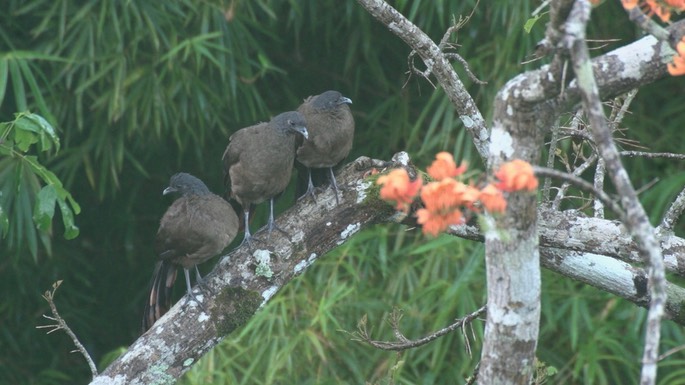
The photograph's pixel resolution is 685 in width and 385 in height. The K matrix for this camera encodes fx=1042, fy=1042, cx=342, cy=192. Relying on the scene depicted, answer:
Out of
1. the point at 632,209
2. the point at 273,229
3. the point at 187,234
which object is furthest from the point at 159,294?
the point at 632,209

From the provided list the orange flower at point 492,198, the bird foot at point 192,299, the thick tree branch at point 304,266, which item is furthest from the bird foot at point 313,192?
the orange flower at point 492,198

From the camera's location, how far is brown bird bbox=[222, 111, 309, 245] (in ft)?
10.7

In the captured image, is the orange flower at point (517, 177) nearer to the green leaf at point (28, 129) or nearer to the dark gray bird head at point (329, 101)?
the green leaf at point (28, 129)

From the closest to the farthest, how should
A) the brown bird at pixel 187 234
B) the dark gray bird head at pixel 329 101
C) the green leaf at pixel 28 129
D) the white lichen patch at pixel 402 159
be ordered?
the green leaf at pixel 28 129 → the white lichen patch at pixel 402 159 → the brown bird at pixel 187 234 → the dark gray bird head at pixel 329 101

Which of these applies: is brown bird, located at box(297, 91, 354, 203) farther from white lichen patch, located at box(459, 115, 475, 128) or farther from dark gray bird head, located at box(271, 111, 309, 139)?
white lichen patch, located at box(459, 115, 475, 128)

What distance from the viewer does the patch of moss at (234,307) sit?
2672 mm

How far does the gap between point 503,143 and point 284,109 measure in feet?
9.42

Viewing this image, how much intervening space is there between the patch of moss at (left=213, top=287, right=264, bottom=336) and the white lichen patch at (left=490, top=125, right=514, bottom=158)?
3.62 ft

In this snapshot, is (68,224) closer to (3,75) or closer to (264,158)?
(264,158)

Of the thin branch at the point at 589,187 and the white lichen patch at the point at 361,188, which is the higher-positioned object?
the thin branch at the point at 589,187

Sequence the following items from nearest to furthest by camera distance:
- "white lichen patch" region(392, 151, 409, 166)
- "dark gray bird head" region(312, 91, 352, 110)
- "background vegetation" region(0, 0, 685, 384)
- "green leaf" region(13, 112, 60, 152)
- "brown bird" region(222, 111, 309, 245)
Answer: "green leaf" region(13, 112, 60, 152) → "white lichen patch" region(392, 151, 409, 166) → "brown bird" region(222, 111, 309, 245) → "dark gray bird head" region(312, 91, 352, 110) → "background vegetation" region(0, 0, 685, 384)

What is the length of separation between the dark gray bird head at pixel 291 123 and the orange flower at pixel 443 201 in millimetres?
1775

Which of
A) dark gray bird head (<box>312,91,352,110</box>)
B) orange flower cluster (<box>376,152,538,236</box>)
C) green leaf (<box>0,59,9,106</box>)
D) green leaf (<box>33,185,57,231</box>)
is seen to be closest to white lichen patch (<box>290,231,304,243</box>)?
green leaf (<box>33,185,57,231</box>)

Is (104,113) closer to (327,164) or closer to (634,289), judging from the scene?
(327,164)
